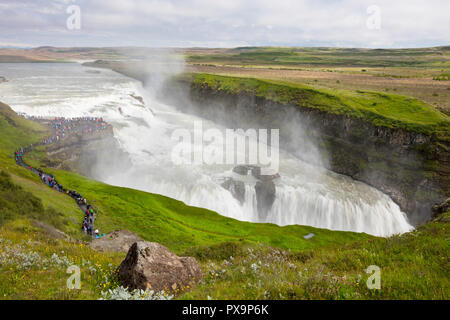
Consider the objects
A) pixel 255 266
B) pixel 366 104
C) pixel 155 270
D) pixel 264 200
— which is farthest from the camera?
pixel 366 104

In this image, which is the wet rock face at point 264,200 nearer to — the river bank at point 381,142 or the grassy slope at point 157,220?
the grassy slope at point 157,220

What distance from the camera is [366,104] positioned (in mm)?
60781

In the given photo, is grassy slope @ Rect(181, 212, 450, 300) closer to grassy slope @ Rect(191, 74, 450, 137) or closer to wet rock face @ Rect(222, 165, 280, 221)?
wet rock face @ Rect(222, 165, 280, 221)

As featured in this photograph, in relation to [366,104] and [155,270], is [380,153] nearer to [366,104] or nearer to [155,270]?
[366,104]

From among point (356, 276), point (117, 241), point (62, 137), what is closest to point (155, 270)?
point (356, 276)

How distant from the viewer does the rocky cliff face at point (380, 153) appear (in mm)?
44906

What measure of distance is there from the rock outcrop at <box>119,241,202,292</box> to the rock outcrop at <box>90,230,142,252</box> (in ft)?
52.4

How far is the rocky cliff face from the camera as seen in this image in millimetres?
44906

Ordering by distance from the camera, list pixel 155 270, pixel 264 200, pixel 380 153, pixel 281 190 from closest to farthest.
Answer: pixel 155 270, pixel 264 200, pixel 281 190, pixel 380 153

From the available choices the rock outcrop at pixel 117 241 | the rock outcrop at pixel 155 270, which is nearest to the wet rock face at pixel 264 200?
the rock outcrop at pixel 117 241

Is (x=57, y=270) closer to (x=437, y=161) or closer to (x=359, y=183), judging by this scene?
(x=359, y=183)

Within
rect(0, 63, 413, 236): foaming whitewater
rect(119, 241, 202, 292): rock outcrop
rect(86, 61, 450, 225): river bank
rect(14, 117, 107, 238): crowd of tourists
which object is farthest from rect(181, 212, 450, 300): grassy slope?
rect(86, 61, 450, 225): river bank

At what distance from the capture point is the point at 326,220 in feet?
136

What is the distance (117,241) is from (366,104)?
190 ft
